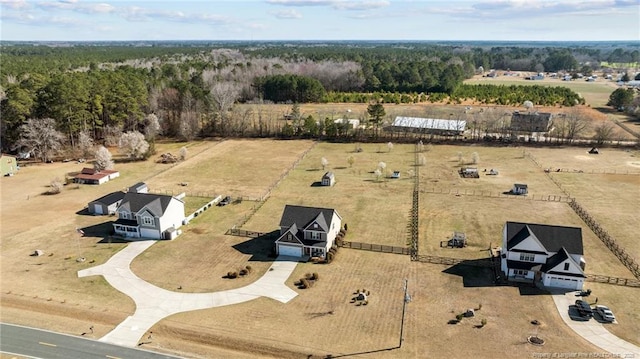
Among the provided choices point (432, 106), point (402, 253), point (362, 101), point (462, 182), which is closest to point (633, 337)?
point (402, 253)

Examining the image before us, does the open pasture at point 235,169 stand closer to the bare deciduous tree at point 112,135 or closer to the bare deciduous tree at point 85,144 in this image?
the bare deciduous tree at point 85,144

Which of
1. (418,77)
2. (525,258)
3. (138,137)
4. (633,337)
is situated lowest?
(633,337)

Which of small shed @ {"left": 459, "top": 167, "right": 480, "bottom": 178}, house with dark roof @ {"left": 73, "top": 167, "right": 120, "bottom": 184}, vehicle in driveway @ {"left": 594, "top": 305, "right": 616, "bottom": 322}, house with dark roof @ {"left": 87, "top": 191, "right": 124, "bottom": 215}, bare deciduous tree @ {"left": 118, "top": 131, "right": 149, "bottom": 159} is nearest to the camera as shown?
vehicle in driveway @ {"left": 594, "top": 305, "right": 616, "bottom": 322}

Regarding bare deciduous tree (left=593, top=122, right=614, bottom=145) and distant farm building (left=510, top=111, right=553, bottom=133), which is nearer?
bare deciduous tree (left=593, top=122, right=614, bottom=145)

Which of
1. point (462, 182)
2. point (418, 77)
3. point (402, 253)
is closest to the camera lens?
point (402, 253)

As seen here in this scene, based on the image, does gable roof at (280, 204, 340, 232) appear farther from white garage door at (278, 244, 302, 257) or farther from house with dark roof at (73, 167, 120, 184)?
house with dark roof at (73, 167, 120, 184)

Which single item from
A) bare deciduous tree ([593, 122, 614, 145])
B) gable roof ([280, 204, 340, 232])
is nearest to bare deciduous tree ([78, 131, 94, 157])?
gable roof ([280, 204, 340, 232])

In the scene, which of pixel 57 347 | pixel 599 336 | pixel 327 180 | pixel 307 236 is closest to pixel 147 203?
pixel 307 236

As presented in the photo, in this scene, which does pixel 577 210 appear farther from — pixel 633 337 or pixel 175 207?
pixel 175 207
